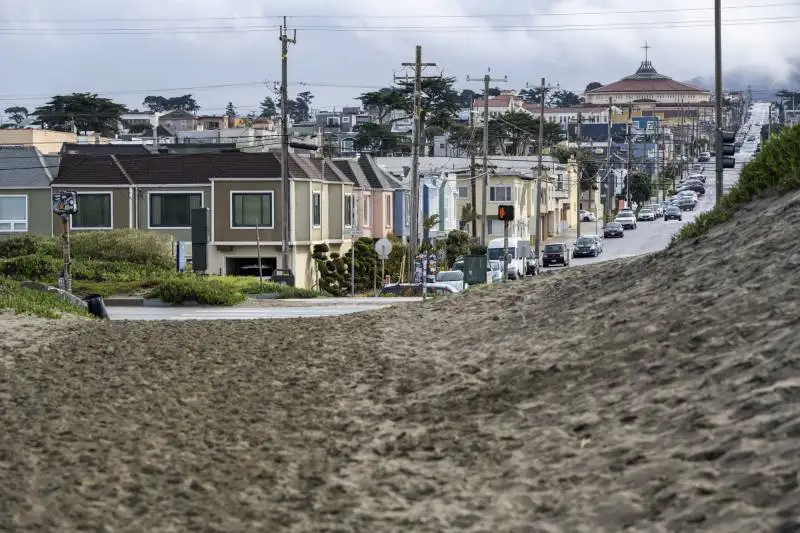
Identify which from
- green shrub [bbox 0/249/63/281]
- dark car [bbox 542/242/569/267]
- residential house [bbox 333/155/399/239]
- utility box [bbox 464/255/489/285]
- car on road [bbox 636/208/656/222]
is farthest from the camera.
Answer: car on road [bbox 636/208/656/222]

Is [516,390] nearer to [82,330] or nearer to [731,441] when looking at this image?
[731,441]

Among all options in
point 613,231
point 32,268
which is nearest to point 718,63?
point 32,268

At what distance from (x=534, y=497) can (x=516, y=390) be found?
3.21m

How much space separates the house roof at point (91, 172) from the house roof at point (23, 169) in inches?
36.2

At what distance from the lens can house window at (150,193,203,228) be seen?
205 ft

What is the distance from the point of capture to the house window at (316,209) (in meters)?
64.4

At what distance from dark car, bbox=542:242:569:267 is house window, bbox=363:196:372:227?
33.1 ft

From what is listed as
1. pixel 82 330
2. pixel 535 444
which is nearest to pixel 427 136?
pixel 82 330

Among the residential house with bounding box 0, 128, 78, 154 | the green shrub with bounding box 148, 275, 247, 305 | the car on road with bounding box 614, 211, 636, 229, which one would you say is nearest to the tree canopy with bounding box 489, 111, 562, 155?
the car on road with bounding box 614, 211, 636, 229

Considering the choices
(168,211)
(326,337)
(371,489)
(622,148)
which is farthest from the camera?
(622,148)

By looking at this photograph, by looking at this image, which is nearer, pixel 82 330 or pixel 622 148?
pixel 82 330

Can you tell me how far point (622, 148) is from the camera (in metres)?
189

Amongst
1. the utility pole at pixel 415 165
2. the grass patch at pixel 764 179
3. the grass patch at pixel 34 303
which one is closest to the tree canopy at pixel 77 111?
the utility pole at pixel 415 165

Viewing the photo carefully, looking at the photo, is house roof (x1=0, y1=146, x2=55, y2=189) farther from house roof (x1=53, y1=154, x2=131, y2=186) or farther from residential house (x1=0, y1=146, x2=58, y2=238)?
house roof (x1=53, y1=154, x2=131, y2=186)
